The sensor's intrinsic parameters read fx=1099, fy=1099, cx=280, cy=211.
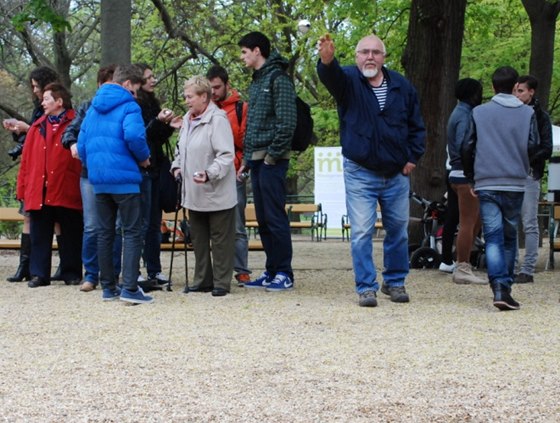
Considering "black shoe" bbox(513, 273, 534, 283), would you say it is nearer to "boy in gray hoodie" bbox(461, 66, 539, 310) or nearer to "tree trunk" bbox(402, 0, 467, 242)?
"boy in gray hoodie" bbox(461, 66, 539, 310)

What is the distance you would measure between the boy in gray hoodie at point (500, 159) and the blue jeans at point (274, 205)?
174cm

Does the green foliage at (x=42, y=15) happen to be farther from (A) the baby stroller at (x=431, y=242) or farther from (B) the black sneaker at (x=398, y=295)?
(B) the black sneaker at (x=398, y=295)

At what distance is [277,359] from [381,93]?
3118mm

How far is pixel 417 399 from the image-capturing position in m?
5.26

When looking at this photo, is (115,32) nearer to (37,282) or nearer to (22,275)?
(22,275)

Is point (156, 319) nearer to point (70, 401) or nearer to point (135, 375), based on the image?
point (135, 375)

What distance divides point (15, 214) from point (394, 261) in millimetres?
9418

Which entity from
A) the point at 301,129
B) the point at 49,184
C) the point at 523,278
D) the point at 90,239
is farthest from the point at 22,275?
the point at 523,278

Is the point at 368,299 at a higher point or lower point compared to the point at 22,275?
higher

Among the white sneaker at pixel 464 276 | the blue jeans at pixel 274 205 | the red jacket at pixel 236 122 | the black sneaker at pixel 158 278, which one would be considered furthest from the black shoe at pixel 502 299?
the black sneaker at pixel 158 278

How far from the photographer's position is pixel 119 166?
8.87 m

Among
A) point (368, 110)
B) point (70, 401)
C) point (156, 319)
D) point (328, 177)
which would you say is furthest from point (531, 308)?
point (328, 177)

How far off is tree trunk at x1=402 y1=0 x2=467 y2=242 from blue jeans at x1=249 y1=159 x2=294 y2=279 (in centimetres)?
444

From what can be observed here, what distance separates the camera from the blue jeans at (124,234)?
8.87m
